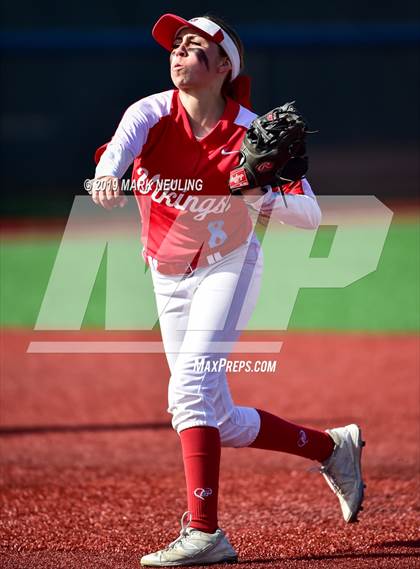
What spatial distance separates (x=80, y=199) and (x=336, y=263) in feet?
24.1

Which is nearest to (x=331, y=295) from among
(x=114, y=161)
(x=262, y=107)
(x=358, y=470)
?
(x=262, y=107)

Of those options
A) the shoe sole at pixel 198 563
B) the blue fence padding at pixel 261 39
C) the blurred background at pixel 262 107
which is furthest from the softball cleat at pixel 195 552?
the blurred background at pixel 262 107

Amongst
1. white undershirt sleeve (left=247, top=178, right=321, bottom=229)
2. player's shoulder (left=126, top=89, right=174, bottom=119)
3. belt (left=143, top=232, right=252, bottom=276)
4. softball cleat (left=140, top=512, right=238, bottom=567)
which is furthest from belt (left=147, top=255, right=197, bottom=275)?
softball cleat (left=140, top=512, right=238, bottom=567)

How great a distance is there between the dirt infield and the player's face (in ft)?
5.69

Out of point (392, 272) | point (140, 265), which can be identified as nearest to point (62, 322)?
point (140, 265)

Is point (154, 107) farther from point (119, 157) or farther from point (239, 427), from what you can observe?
point (239, 427)

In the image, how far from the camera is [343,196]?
1675 cm

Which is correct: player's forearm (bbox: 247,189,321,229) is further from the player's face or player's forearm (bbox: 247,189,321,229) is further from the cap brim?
the cap brim

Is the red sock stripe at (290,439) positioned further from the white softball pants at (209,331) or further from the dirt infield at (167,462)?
the dirt infield at (167,462)

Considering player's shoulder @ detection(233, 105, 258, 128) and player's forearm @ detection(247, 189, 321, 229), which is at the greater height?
player's shoulder @ detection(233, 105, 258, 128)

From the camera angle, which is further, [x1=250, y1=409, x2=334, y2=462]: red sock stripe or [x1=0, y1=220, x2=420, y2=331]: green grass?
[x1=0, y1=220, x2=420, y2=331]: green grass

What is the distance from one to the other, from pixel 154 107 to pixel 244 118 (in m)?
0.34

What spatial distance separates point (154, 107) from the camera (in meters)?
3.87

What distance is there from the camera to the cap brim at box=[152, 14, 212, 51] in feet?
12.7
